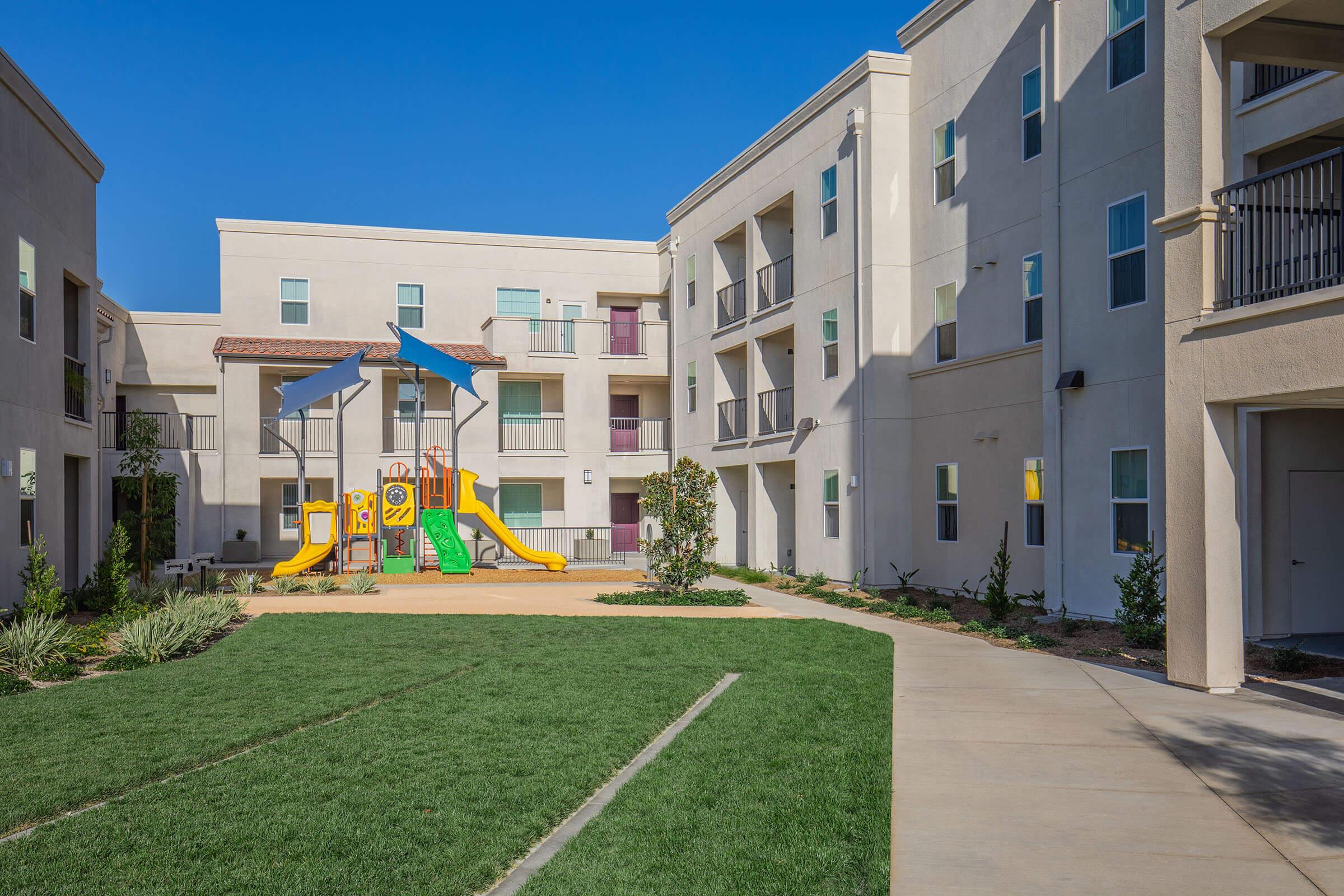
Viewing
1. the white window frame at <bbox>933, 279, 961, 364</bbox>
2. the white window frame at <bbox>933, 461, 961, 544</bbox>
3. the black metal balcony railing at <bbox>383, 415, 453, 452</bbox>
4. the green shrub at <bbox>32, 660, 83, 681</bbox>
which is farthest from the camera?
the black metal balcony railing at <bbox>383, 415, 453, 452</bbox>

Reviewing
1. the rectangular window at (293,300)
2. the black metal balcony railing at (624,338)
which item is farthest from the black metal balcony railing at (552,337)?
the rectangular window at (293,300)

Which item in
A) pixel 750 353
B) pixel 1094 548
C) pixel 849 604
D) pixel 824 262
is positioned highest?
pixel 824 262

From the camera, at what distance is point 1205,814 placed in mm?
6188

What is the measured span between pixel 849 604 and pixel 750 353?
31.5ft

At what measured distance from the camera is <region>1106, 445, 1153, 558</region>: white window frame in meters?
14.7

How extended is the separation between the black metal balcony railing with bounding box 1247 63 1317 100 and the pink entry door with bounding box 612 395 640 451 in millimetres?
21991

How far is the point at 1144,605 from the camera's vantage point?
44.4ft

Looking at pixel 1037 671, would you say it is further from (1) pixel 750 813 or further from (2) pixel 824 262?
(2) pixel 824 262

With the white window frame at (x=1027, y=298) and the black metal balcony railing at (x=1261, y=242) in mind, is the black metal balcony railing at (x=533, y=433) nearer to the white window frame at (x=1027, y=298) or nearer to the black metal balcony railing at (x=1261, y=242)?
the white window frame at (x=1027, y=298)

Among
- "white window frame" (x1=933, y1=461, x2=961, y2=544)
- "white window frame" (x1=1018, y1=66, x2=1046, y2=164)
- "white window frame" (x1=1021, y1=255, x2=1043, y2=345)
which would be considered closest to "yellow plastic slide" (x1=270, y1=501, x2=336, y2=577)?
"white window frame" (x1=933, y1=461, x2=961, y2=544)

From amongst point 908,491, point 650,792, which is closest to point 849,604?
point 908,491

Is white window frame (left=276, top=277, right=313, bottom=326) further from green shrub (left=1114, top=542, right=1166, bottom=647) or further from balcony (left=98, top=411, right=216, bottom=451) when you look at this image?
green shrub (left=1114, top=542, right=1166, bottom=647)

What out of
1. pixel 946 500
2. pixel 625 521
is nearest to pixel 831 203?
pixel 946 500

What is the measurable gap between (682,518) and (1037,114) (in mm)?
9498
